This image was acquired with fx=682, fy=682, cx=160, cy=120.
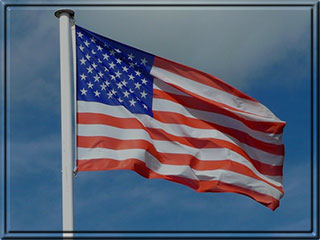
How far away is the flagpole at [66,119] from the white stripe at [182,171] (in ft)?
2.34

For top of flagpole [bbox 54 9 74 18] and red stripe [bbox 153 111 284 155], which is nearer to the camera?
top of flagpole [bbox 54 9 74 18]

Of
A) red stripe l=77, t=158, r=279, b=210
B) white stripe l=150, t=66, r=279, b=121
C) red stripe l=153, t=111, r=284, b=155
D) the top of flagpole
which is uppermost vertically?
the top of flagpole

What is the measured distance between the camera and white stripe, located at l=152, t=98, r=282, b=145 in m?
14.5

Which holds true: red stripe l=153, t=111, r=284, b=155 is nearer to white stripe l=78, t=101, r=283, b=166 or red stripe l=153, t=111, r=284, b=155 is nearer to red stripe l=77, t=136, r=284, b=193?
white stripe l=78, t=101, r=283, b=166

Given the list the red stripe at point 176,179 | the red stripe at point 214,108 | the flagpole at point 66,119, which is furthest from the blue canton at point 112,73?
the red stripe at point 176,179

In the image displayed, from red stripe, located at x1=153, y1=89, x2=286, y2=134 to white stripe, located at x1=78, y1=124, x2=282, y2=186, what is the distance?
838 millimetres

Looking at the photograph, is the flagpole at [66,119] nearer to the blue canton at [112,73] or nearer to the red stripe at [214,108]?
the blue canton at [112,73]

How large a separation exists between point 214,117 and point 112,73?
252 cm

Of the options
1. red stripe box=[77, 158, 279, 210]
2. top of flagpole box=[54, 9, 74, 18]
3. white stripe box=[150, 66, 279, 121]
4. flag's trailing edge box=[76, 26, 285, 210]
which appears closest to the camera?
red stripe box=[77, 158, 279, 210]

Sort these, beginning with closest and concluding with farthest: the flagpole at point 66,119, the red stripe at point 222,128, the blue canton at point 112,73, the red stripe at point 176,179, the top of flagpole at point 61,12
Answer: the flagpole at point 66,119, the red stripe at point 176,179, the top of flagpole at point 61,12, the blue canton at point 112,73, the red stripe at point 222,128

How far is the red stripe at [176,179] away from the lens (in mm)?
12648

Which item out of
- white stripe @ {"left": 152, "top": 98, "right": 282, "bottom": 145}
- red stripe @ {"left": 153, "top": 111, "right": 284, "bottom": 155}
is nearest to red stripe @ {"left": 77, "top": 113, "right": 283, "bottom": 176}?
red stripe @ {"left": 153, "top": 111, "right": 284, "bottom": 155}

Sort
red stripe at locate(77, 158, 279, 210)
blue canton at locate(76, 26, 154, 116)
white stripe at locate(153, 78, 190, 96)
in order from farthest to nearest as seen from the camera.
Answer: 1. white stripe at locate(153, 78, 190, 96)
2. blue canton at locate(76, 26, 154, 116)
3. red stripe at locate(77, 158, 279, 210)

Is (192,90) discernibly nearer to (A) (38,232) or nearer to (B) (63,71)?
(B) (63,71)
